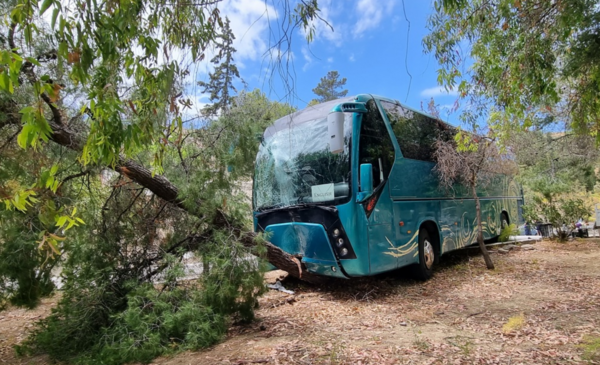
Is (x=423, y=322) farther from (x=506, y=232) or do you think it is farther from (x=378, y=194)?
(x=506, y=232)

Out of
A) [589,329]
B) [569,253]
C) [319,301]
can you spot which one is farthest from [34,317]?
[569,253]

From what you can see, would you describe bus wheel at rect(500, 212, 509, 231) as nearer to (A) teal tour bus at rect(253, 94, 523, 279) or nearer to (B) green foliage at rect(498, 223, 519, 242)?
(B) green foliage at rect(498, 223, 519, 242)

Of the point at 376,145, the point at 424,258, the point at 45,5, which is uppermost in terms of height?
the point at 376,145

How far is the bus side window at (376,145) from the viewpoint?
6.02 meters

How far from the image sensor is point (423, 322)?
16.0 ft

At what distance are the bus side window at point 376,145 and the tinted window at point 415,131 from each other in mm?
419

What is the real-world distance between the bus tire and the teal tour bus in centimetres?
2

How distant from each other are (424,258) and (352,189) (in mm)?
2612

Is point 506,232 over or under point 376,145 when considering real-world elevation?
under

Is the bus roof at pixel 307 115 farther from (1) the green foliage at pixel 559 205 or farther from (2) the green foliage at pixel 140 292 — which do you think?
(1) the green foliage at pixel 559 205

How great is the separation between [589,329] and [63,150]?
7.33 m

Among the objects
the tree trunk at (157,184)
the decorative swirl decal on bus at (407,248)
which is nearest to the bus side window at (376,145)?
the decorative swirl decal on bus at (407,248)

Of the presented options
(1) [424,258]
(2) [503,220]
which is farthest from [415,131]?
(2) [503,220]

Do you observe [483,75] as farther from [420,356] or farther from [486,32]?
[420,356]
